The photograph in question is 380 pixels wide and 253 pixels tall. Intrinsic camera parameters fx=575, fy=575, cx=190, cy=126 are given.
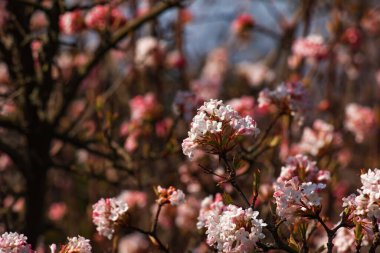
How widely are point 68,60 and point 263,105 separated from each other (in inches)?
148

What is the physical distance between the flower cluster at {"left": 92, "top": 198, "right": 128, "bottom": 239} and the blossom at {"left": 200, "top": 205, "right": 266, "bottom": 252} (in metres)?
0.49

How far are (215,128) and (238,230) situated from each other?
1.10 feet

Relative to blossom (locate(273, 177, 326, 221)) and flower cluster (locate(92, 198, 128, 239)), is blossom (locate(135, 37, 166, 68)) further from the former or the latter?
blossom (locate(273, 177, 326, 221))

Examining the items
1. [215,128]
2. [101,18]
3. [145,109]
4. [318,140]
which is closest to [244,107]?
[318,140]

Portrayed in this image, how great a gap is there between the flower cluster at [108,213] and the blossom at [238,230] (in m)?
0.49

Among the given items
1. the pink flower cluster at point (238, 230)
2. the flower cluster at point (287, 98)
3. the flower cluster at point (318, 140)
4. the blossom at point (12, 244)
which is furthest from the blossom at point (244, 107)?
the blossom at point (12, 244)

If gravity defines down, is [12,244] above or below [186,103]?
below

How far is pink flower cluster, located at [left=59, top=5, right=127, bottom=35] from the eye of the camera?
3971 mm

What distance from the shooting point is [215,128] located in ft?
6.11

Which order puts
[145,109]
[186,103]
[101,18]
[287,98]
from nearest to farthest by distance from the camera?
[287,98] → [186,103] → [101,18] → [145,109]

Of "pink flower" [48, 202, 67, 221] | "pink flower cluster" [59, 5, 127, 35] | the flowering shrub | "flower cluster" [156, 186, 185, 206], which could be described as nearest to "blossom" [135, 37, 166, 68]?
the flowering shrub

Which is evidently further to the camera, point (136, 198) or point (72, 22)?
point (136, 198)

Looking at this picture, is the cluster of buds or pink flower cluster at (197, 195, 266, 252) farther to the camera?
the cluster of buds

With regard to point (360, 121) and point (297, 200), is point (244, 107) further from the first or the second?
point (297, 200)
